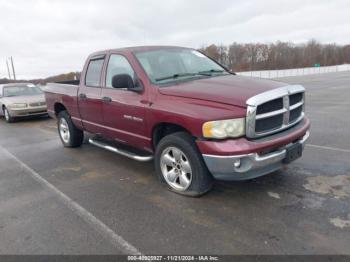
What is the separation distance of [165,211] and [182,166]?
606mm

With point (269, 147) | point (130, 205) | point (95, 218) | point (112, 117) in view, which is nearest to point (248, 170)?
point (269, 147)

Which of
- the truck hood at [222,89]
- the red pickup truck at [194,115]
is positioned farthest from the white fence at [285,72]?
the truck hood at [222,89]

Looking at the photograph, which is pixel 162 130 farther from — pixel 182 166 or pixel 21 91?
pixel 21 91

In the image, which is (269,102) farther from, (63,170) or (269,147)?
(63,170)

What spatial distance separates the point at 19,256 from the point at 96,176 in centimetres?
209

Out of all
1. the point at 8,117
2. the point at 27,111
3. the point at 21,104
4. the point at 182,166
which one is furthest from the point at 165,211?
the point at 8,117

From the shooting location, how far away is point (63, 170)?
17.3ft

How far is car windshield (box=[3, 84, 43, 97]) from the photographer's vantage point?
12.3m

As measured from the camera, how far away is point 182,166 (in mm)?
3814

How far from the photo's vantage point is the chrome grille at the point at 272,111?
326cm

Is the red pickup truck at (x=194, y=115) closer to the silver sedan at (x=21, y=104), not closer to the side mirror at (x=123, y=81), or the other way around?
the side mirror at (x=123, y=81)

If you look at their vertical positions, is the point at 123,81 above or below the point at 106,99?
above

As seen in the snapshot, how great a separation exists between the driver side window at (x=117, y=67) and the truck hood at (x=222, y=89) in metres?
0.89

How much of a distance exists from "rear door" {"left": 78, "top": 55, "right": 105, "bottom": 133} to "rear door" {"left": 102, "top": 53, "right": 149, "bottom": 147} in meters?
0.23
